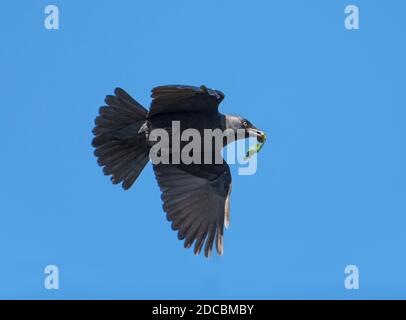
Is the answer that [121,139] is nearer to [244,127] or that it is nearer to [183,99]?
[183,99]

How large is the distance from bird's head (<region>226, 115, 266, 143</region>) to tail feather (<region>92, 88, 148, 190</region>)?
1128mm

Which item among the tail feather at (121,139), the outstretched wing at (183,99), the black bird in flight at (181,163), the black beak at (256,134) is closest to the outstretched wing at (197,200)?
the black bird in flight at (181,163)

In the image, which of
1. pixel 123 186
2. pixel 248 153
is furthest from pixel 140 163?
pixel 248 153

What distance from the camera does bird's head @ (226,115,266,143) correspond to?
14.9m

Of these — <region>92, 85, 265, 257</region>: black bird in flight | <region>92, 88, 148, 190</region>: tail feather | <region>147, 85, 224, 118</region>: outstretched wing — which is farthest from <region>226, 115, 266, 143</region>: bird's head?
<region>92, 88, 148, 190</region>: tail feather

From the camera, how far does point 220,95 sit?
14234 millimetres

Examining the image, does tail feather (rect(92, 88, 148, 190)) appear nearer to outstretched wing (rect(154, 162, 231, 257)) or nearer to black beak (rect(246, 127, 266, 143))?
outstretched wing (rect(154, 162, 231, 257))

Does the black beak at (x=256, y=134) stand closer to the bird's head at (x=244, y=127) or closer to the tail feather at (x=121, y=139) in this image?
the bird's head at (x=244, y=127)

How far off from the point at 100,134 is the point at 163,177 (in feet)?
3.31

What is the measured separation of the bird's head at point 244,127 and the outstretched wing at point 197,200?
570 millimetres
